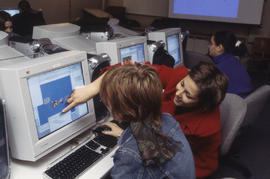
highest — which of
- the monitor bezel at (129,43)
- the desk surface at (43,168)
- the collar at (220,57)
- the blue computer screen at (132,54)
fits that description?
the monitor bezel at (129,43)

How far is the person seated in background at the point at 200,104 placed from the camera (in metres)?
1.10

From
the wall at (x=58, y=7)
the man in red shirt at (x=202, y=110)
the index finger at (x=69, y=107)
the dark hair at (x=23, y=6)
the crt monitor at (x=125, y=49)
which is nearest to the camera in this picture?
the index finger at (x=69, y=107)

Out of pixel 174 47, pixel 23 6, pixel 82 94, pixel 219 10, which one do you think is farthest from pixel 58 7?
pixel 82 94

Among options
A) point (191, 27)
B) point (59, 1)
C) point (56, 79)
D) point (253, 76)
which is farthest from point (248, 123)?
point (59, 1)

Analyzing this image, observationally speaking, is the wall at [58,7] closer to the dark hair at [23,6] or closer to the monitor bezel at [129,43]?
the dark hair at [23,6]

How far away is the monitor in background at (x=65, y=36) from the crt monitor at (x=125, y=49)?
0.42ft

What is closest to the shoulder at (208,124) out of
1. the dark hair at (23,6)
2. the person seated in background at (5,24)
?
the person seated in background at (5,24)

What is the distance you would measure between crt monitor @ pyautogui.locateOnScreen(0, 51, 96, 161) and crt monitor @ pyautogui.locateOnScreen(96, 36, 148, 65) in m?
0.35

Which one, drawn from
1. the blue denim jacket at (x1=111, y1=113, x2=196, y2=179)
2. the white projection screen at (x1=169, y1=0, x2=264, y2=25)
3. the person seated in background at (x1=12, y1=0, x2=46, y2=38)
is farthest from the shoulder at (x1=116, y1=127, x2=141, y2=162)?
the white projection screen at (x1=169, y1=0, x2=264, y2=25)

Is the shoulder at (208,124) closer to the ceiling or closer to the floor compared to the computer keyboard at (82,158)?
closer to the ceiling

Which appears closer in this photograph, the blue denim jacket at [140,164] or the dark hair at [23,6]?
the blue denim jacket at [140,164]

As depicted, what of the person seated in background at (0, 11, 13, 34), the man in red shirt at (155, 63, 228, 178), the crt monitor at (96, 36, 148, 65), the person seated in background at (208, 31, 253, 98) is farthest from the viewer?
the person seated in background at (0, 11, 13, 34)

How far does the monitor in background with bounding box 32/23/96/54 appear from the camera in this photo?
1.50m

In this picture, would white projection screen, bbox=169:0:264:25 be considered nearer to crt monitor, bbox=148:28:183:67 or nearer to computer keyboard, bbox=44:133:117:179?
crt monitor, bbox=148:28:183:67
